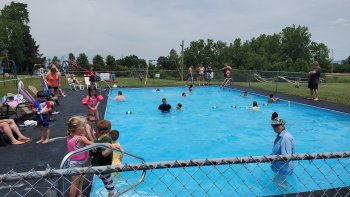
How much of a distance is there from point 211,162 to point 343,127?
12.1 metres

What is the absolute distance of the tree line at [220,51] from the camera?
2714 inches

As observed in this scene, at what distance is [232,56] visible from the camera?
246 feet

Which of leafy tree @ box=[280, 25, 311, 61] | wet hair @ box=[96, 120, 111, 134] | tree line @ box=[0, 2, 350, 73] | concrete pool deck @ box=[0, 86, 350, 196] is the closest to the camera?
wet hair @ box=[96, 120, 111, 134]

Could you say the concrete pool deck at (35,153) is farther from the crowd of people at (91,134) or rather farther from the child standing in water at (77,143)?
the child standing in water at (77,143)

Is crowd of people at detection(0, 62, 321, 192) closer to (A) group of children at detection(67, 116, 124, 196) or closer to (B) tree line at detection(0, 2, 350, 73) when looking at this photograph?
(A) group of children at detection(67, 116, 124, 196)

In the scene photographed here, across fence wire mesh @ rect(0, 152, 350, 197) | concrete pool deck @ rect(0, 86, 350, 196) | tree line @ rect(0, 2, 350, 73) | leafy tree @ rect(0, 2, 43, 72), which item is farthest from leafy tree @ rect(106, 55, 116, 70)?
fence wire mesh @ rect(0, 152, 350, 197)

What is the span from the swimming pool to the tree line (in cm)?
4535

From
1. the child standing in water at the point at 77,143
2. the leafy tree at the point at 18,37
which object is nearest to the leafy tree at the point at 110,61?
the leafy tree at the point at 18,37

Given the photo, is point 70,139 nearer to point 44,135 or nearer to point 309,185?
point 44,135

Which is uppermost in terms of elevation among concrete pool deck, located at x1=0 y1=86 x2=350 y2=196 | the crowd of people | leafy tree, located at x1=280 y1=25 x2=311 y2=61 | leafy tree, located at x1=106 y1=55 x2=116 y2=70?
leafy tree, located at x1=280 y1=25 x2=311 y2=61

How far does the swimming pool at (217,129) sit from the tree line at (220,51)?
4535 centimetres

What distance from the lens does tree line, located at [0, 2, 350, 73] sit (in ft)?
226

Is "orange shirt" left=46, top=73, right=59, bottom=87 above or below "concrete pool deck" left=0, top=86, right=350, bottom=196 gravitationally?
above

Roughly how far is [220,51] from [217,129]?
63064 millimetres
